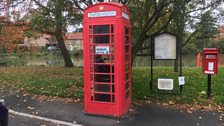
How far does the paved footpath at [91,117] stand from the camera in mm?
6758

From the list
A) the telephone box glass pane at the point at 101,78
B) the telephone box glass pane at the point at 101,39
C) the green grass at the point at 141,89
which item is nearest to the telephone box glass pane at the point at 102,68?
the telephone box glass pane at the point at 101,78

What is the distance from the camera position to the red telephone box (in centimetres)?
677

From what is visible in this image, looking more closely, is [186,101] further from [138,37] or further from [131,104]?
[138,37]

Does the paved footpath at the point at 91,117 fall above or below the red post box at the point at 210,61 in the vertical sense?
below

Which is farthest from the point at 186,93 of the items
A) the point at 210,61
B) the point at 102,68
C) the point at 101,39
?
the point at 101,39

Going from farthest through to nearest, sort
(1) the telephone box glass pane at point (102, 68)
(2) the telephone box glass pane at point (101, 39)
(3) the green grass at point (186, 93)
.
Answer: (3) the green grass at point (186, 93) < (1) the telephone box glass pane at point (102, 68) < (2) the telephone box glass pane at point (101, 39)

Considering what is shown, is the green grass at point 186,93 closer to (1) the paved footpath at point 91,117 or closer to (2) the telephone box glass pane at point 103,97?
(1) the paved footpath at point 91,117

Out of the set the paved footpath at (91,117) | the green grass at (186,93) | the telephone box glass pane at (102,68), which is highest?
the telephone box glass pane at (102,68)

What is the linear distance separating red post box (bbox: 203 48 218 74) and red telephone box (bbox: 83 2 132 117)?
8.04 ft

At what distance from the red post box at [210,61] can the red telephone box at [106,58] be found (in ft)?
8.04

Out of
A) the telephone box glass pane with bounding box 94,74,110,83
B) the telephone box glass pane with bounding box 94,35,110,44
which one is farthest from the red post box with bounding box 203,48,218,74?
the telephone box glass pane with bounding box 94,35,110,44

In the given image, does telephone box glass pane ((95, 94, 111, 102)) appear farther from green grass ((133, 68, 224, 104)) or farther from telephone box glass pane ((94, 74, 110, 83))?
green grass ((133, 68, 224, 104))

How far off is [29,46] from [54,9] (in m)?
15.7

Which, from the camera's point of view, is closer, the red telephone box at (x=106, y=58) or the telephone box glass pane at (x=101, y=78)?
the red telephone box at (x=106, y=58)
